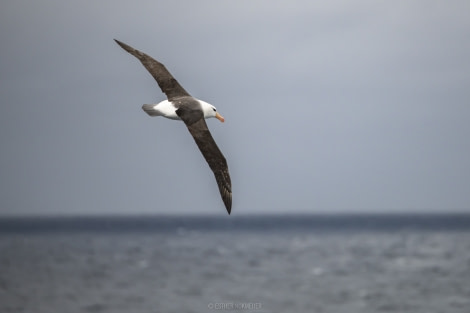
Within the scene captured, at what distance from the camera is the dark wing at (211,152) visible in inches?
609

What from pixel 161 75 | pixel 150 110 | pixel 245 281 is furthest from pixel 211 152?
pixel 245 281

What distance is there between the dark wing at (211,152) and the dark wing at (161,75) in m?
1.28

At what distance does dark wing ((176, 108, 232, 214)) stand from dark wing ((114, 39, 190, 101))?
1279 mm

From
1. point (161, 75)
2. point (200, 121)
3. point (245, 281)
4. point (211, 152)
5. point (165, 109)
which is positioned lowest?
point (245, 281)

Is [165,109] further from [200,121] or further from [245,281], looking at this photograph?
[245,281]

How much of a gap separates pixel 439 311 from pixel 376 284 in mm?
10137

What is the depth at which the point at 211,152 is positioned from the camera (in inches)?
611

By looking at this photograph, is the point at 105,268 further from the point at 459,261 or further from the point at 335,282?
the point at 459,261

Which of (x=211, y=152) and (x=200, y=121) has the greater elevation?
(x=200, y=121)

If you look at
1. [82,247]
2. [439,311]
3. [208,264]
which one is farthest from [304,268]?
[82,247]

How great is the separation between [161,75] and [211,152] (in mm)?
2863

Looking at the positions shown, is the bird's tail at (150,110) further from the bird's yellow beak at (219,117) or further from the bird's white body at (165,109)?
the bird's yellow beak at (219,117)

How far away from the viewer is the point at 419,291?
4447 cm

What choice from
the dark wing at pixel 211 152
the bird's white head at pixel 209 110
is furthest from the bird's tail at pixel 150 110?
the bird's white head at pixel 209 110
